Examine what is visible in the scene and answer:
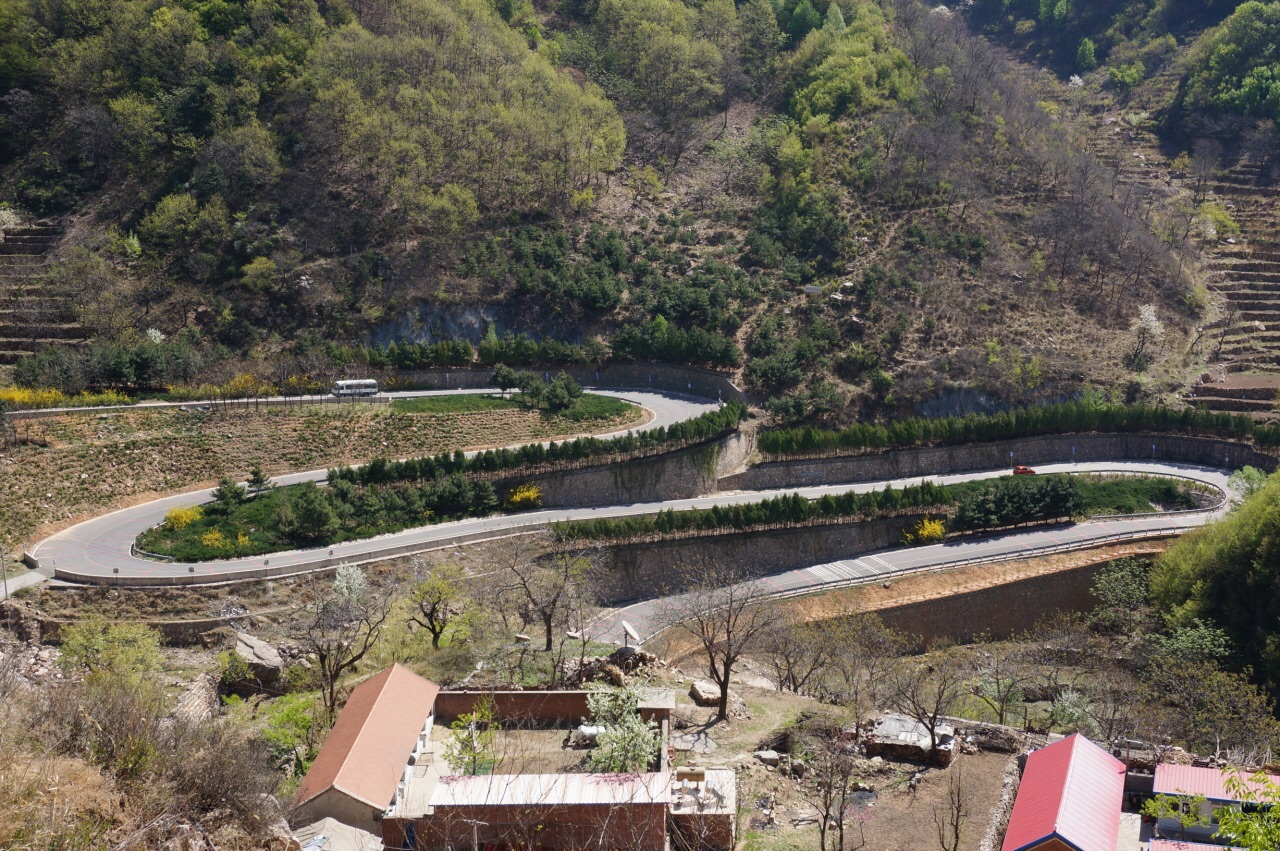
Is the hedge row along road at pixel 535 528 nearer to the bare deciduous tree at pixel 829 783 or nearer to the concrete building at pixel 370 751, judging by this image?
the concrete building at pixel 370 751

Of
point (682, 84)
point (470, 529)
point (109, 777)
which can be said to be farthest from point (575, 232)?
point (109, 777)

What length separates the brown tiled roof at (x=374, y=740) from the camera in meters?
27.8

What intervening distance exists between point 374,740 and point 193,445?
103 feet

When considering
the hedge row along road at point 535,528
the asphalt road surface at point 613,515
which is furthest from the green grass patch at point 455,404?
the hedge row along road at point 535,528

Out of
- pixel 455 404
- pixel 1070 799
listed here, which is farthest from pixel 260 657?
pixel 1070 799

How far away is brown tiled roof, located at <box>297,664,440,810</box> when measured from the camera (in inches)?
1094

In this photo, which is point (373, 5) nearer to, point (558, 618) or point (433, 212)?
point (433, 212)

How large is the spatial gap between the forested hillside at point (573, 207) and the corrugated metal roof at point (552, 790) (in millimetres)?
41178

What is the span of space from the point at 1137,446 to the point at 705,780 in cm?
4883

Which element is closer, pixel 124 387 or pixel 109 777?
pixel 109 777

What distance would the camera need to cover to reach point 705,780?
94.0 feet

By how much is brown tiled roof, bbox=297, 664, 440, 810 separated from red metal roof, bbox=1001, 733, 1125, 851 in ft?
51.3

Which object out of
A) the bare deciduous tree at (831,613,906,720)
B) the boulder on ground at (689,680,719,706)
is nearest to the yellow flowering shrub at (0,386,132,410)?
the boulder on ground at (689,680,719,706)

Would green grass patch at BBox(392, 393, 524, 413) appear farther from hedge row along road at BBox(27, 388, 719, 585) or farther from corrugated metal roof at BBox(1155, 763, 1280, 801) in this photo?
corrugated metal roof at BBox(1155, 763, 1280, 801)
